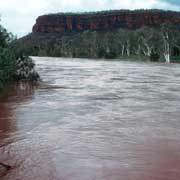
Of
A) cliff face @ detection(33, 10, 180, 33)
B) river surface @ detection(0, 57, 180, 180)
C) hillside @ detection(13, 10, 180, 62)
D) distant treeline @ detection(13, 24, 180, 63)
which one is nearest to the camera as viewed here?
river surface @ detection(0, 57, 180, 180)

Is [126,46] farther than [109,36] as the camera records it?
No

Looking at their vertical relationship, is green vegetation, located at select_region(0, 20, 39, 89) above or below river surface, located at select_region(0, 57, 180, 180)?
above

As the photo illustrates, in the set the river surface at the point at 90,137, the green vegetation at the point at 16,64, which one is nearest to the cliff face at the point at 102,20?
the green vegetation at the point at 16,64

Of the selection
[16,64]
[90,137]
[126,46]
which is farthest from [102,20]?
[90,137]

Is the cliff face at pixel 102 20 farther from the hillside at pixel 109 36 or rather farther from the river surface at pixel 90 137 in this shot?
the river surface at pixel 90 137

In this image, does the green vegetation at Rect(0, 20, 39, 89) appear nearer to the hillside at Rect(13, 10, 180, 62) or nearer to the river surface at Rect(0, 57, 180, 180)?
the hillside at Rect(13, 10, 180, 62)

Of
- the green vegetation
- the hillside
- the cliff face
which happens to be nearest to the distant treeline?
the hillside

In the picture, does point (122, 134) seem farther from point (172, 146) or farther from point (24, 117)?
point (24, 117)

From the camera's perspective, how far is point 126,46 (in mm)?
82688

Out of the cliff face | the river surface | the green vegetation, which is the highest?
the cliff face

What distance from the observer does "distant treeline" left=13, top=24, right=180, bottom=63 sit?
2682 inches

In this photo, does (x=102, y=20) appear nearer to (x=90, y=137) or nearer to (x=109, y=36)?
(x=109, y=36)

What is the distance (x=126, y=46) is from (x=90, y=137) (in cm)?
7254

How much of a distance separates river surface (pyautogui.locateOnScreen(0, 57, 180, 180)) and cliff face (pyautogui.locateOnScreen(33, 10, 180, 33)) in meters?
94.9
